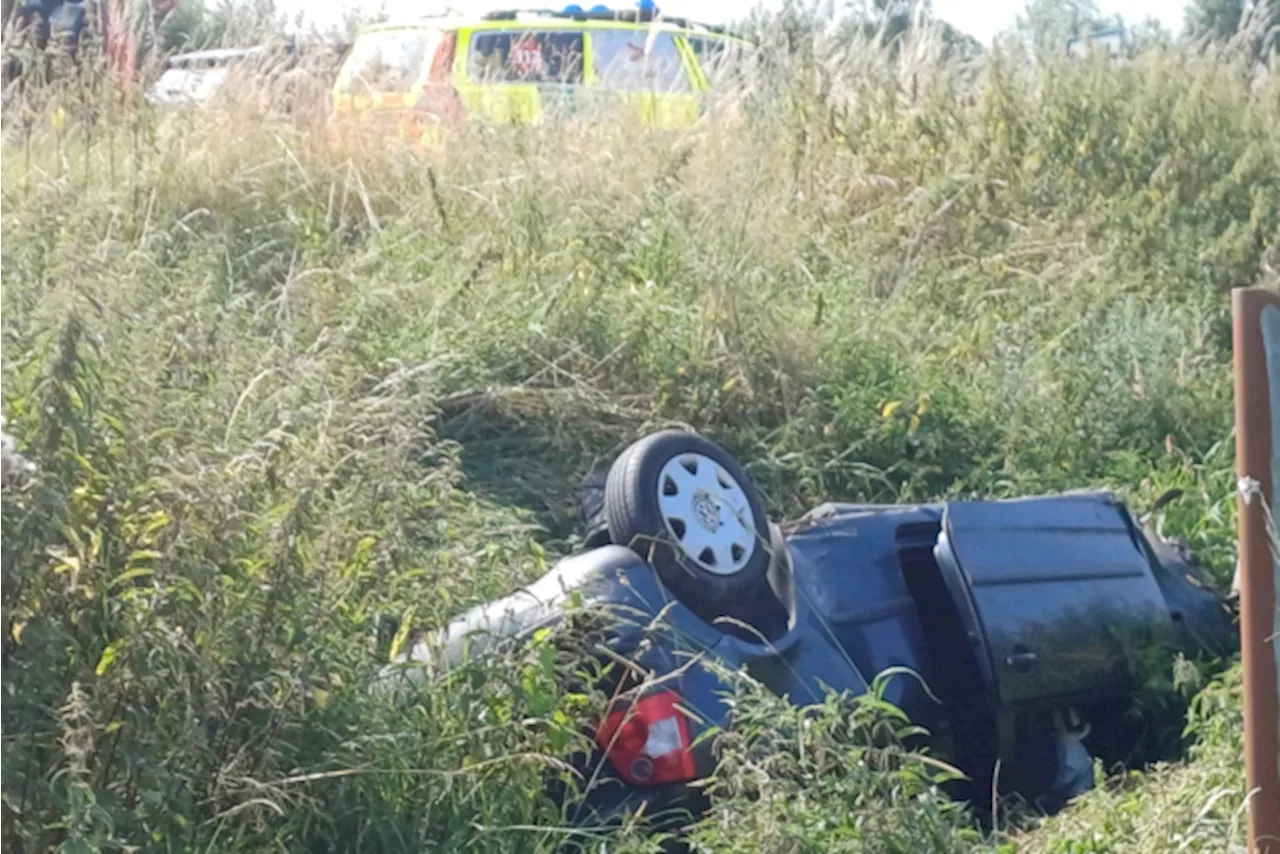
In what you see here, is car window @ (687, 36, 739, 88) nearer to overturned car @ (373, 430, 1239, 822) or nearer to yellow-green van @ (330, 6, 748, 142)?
yellow-green van @ (330, 6, 748, 142)

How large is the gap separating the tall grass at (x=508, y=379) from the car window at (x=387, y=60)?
24.8 inches

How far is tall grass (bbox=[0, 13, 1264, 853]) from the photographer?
348cm

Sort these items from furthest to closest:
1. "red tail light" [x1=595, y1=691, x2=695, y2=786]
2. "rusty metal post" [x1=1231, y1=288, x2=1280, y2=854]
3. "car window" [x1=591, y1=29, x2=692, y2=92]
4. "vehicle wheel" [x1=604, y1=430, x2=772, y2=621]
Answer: "car window" [x1=591, y1=29, x2=692, y2=92] → "vehicle wheel" [x1=604, y1=430, x2=772, y2=621] → "red tail light" [x1=595, y1=691, x2=695, y2=786] → "rusty metal post" [x1=1231, y1=288, x2=1280, y2=854]

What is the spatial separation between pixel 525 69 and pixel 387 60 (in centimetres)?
83

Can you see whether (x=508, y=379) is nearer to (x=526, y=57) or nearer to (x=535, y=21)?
(x=526, y=57)

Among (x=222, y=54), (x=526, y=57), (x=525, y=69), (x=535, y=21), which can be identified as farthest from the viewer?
(x=535, y=21)

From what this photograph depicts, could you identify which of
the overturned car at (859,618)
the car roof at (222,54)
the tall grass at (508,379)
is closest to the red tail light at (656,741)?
the overturned car at (859,618)

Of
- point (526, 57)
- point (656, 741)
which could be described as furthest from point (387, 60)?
point (656, 741)

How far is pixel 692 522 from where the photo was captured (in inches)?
179

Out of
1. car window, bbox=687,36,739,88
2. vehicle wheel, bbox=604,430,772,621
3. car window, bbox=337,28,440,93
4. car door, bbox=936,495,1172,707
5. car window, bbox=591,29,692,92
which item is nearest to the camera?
vehicle wheel, bbox=604,430,772,621

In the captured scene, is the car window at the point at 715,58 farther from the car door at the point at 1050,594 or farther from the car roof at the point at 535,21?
the car door at the point at 1050,594

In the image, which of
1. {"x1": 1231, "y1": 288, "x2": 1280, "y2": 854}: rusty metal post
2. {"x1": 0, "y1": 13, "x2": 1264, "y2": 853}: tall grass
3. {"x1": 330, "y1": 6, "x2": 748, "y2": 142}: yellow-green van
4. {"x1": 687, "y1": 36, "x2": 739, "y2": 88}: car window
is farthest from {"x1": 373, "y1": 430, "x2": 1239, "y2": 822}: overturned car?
{"x1": 687, "y1": 36, "x2": 739, "y2": 88}: car window

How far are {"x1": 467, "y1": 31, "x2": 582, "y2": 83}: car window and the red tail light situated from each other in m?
6.56

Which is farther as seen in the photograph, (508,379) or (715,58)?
(715,58)
